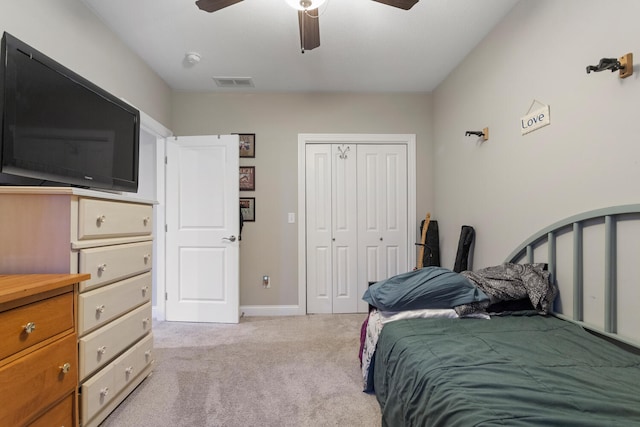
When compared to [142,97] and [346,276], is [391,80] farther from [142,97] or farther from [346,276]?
[142,97]

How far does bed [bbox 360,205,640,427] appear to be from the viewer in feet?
2.88

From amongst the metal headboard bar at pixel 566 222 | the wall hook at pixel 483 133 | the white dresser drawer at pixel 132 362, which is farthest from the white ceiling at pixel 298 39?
the white dresser drawer at pixel 132 362

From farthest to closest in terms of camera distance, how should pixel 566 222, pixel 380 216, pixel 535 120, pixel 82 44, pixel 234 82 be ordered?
pixel 380 216 → pixel 234 82 → pixel 82 44 → pixel 535 120 → pixel 566 222

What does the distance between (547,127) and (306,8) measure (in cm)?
155

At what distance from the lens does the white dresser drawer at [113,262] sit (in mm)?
1374

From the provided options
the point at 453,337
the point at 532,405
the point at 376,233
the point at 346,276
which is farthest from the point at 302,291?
the point at 532,405

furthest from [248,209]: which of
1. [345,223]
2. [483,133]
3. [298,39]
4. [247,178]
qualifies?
[483,133]

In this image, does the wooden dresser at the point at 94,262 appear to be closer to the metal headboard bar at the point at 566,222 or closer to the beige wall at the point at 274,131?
the beige wall at the point at 274,131

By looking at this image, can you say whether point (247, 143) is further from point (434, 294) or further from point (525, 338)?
point (525, 338)

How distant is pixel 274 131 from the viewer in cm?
336

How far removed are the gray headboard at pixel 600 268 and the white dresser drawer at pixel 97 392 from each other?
2.45 metres

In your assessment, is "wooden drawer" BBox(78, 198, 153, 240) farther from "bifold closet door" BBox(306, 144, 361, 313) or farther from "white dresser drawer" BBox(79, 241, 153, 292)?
"bifold closet door" BBox(306, 144, 361, 313)

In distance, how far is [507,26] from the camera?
2.08 metres

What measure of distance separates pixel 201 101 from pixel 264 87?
2.51 ft
